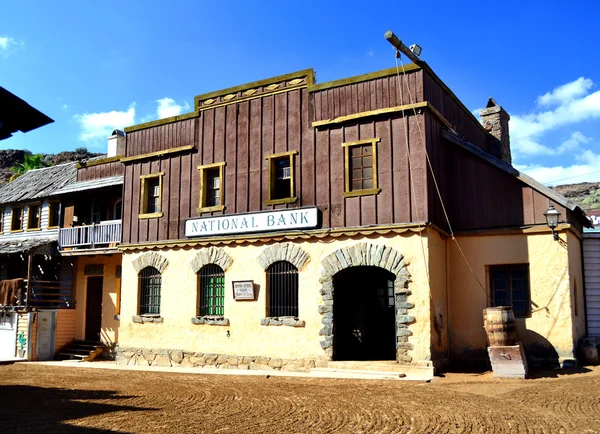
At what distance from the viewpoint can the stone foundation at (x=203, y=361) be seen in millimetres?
14750

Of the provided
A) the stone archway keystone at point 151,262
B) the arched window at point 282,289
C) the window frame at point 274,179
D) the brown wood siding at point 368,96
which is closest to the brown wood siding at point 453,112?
the brown wood siding at point 368,96

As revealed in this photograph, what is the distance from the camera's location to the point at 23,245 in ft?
70.9

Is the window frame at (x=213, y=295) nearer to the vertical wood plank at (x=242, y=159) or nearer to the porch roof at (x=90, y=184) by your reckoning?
the vertical wood plank at (x=242, y=159)

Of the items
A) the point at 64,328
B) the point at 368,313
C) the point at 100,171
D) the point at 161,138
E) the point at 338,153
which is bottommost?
the point at 64,328

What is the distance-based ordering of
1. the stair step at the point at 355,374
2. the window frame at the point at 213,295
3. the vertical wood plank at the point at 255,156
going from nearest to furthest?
the stair step at the point at 355,374
the vertical wood plank at the point at 255,156
the window frame at the point at 213,295

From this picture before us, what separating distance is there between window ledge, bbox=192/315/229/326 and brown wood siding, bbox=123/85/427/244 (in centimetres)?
262

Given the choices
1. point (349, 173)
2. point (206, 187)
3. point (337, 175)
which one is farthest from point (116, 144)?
point (349, 173)

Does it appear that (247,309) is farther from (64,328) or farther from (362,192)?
(64,328)

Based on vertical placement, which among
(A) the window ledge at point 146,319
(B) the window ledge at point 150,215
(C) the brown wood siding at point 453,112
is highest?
(C) the brown wood siding at point 453,112

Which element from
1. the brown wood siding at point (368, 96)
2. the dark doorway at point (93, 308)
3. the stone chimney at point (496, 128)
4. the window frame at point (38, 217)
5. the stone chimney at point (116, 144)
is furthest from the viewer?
the stone chimney at point (116, 144)

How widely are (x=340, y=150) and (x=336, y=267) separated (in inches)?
119

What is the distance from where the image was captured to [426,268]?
13.3m

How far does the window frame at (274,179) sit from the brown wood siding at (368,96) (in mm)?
1295

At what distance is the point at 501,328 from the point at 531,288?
2.02 meters
